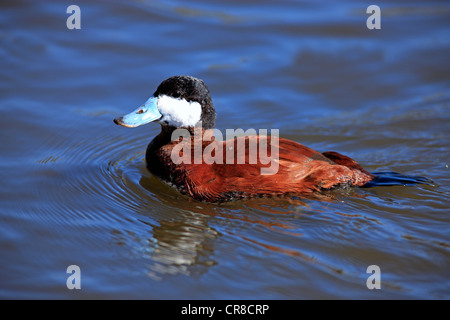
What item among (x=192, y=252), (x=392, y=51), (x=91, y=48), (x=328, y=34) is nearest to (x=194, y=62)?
(x=91, y=48)

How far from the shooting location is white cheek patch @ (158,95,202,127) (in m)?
5.10

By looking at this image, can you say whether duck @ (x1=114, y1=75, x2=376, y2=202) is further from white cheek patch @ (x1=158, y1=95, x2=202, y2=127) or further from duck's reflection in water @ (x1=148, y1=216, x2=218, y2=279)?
duck's reflection in water @ (x1=148, y1=216, x2=218, y2=279)

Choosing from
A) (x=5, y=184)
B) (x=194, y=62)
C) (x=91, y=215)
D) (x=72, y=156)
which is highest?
(x=194, y=62)

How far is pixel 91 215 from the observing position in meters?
4.77

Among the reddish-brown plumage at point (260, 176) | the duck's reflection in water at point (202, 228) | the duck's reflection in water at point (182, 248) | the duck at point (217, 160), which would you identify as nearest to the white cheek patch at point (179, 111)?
the duck at point (217, 160)

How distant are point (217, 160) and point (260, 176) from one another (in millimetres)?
410

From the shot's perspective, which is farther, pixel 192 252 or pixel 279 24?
pixel 279 24

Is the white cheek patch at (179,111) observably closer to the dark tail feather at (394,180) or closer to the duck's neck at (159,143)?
the duck's neck at (159,143)

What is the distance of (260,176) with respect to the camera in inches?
186

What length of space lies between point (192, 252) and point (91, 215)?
3.48 feet

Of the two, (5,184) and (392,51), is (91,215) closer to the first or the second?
(5,184)

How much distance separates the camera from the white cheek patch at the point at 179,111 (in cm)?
510

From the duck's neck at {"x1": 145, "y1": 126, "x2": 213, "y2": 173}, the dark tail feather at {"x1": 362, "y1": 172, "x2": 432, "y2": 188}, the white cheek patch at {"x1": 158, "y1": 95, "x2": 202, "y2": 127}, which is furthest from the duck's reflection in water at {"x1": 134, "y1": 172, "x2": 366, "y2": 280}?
the white cheek patch at {"x1": 158, "y1": 95, "x2": 202, "y2": 127}

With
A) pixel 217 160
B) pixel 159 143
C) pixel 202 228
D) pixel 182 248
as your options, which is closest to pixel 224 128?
pixel 159 143
